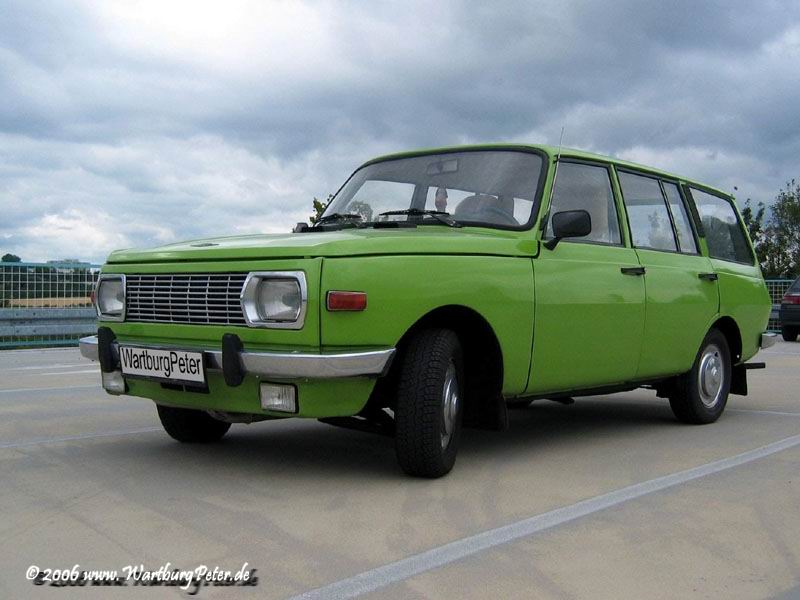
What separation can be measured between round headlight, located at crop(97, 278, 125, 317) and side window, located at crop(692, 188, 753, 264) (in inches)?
173

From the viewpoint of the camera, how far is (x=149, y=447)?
18.6ft

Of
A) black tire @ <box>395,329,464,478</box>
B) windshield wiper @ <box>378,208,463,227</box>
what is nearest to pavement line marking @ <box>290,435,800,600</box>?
black tire @ <box>395,329,464,478</box>

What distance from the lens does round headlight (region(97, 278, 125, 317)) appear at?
5.23 m

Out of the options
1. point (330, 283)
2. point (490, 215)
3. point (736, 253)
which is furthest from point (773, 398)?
point (330, 283)

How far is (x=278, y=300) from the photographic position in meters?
4.45

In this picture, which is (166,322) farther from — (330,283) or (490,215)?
(490,215)

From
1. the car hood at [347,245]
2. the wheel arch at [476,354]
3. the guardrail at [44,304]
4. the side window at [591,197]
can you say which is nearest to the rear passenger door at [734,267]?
the side window at [591,197]

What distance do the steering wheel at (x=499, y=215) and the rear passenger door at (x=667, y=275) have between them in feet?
A: 4.11

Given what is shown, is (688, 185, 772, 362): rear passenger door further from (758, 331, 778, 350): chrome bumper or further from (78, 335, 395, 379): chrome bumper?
(78, 335, 395, 379): chrome bumper

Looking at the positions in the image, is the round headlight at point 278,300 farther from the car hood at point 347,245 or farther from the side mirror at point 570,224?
the side mirror at point 570,224

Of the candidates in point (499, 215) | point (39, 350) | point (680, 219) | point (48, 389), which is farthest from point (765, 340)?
point (39, 350)

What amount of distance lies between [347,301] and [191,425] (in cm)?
185

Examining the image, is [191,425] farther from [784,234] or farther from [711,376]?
[784,234]

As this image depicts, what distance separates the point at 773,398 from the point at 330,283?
19.9 ft
